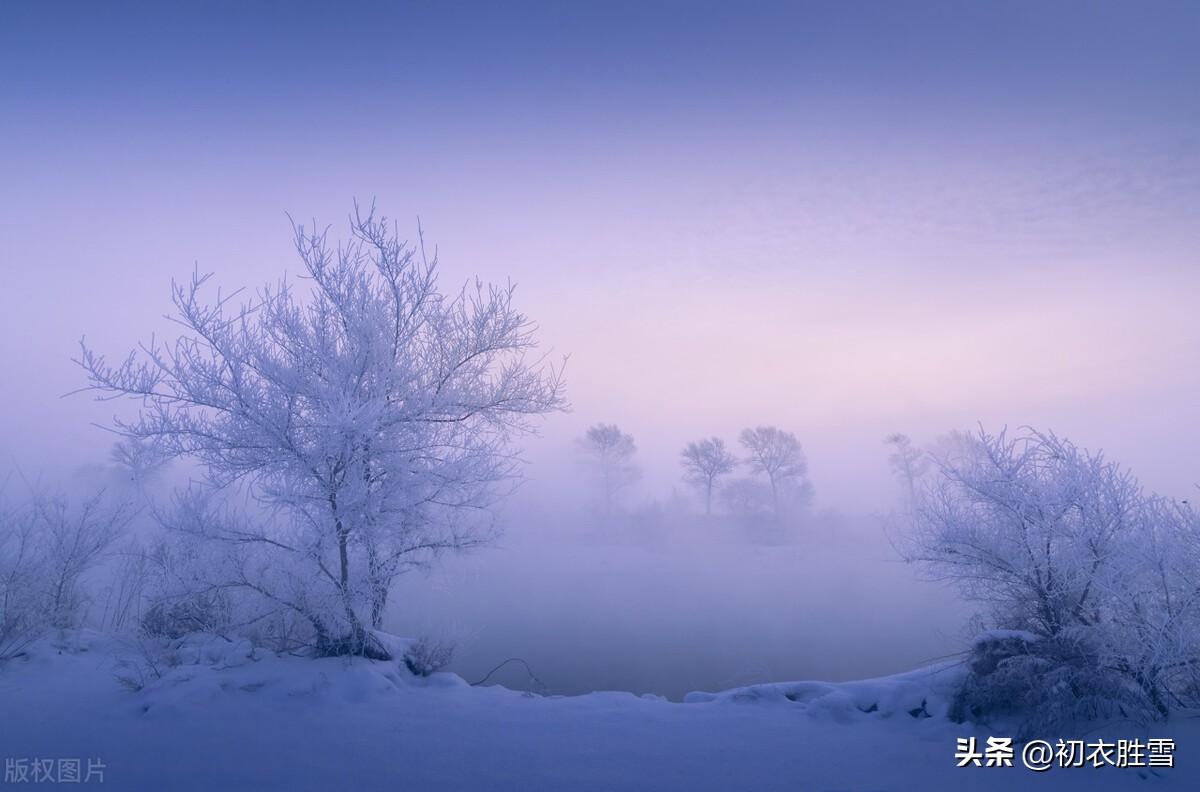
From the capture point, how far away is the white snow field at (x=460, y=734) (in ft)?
17.1

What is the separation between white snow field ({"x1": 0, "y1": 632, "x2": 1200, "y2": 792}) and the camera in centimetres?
521

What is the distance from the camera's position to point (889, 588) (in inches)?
977

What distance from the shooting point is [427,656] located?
894cm

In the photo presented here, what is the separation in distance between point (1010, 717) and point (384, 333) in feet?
31.3

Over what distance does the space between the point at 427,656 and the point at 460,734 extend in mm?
3082

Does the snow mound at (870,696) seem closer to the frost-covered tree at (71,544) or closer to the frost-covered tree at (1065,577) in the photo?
the frost-covered tree at (1065,577)

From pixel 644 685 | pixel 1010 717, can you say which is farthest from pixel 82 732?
pixel 1010 717

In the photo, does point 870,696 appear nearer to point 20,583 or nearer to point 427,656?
point 427,656

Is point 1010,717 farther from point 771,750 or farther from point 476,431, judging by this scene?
point 476,431

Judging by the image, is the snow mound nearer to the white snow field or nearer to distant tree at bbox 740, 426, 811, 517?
the white snow field

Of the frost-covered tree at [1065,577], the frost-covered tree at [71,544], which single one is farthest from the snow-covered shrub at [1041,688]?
the frost-covered tree at [71,544]

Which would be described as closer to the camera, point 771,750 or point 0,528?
point 771,750

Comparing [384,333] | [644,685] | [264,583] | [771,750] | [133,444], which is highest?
[384,333]

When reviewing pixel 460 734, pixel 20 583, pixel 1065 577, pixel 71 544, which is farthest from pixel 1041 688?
pixel 71 544
